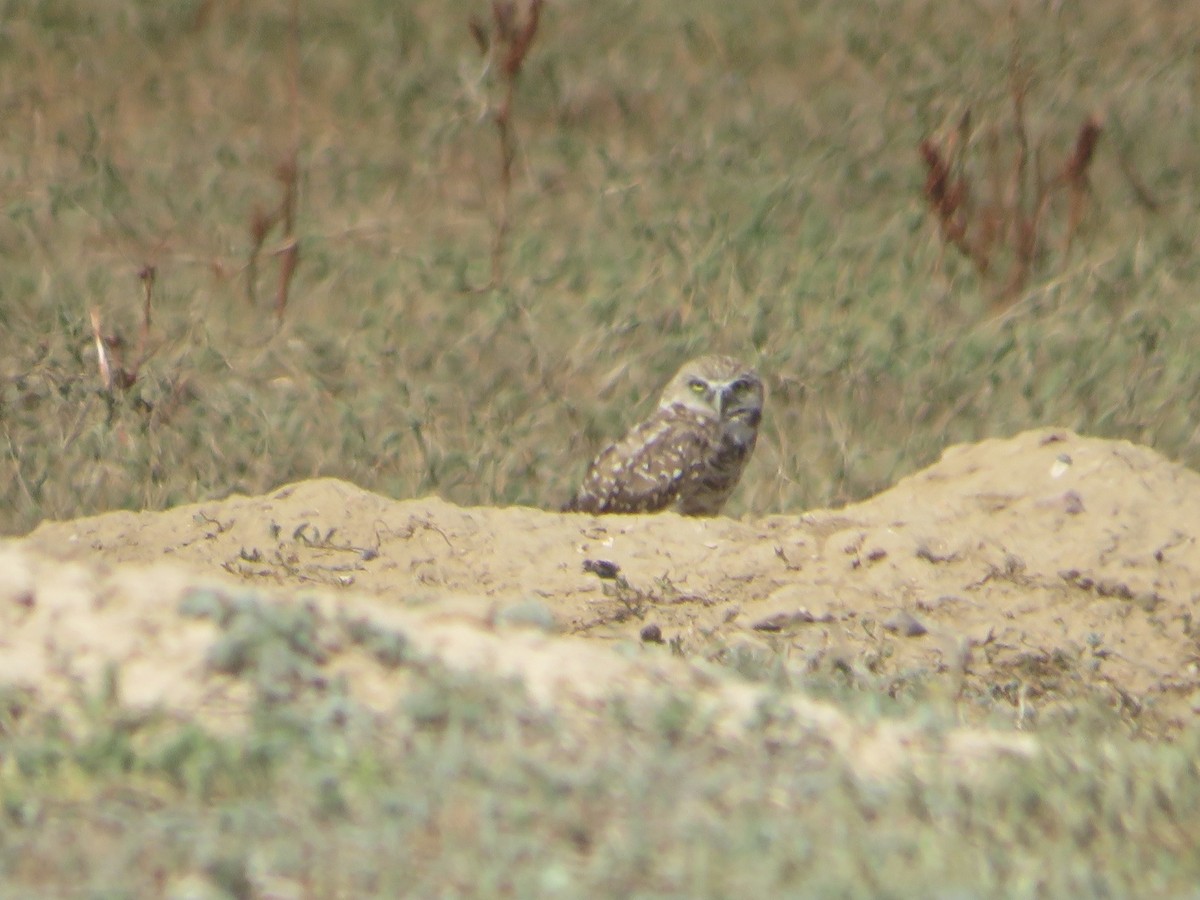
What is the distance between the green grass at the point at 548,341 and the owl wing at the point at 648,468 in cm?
29

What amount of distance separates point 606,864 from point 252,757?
2.42ft

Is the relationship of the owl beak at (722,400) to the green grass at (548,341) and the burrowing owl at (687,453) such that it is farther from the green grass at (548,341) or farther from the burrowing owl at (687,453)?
the green grass at (548,341)

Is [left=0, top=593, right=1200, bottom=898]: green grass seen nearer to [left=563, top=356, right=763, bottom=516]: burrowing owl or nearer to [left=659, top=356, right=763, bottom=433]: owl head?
[left=563, top=356, right=763, bottom=516]: burrowing owl

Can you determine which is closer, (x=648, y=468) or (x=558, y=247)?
(x=648, y=468)

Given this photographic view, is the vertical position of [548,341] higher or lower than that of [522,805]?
lower

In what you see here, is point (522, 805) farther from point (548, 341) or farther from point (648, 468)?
point (548, 341)

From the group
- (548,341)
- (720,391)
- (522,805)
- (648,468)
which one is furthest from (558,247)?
(522,805)

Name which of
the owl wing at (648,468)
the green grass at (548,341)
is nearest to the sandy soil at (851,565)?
the owl wing at (648,468)

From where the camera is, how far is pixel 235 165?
956 centimetres

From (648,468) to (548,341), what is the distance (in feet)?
3.90

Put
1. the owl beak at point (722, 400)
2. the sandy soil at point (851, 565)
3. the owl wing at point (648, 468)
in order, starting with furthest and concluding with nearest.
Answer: the owl beak at point (722, 400) < the owl wing at point (648, 468) < the sandy soil at point (851, 565)

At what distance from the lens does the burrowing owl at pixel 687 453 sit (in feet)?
22.0

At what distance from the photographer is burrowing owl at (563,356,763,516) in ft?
22.0

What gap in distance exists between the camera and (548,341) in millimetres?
7770
